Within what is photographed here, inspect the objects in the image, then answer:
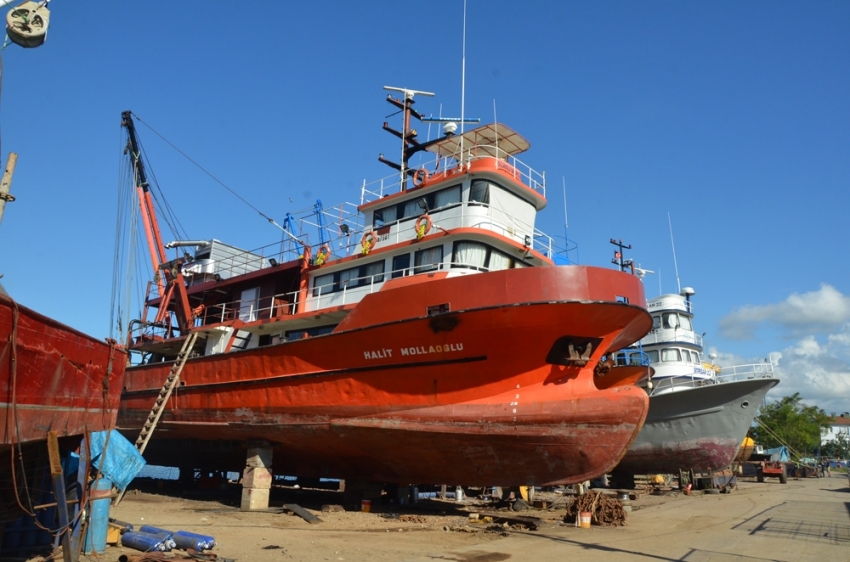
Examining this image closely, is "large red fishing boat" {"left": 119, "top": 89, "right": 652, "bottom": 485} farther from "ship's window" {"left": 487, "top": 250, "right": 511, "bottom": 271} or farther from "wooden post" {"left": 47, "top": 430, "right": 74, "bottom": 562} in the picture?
"wooden post" {"left": 47, "top": 430, "right": 74, "bottom": 562}

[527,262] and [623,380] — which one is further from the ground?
[527,262]

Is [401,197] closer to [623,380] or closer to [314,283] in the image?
[314,283]

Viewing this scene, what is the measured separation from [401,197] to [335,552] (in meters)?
8.97

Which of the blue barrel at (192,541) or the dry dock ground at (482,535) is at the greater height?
the blue barrel at (192,541)

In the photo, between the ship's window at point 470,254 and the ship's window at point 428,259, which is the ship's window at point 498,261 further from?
the ship's window at point 428,259

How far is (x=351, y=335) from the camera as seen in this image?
39.6 ft

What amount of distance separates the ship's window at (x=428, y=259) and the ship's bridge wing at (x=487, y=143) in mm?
2821

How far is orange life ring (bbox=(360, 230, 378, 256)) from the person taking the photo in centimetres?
1432

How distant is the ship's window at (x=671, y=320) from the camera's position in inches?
1022

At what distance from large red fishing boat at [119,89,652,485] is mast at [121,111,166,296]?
2.40 meters

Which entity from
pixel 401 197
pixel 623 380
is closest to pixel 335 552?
pixel 623 380

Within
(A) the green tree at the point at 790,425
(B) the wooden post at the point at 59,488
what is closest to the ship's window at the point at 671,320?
(B) the wooden post at the point at 59,488

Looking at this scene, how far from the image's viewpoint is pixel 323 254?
15.2 m

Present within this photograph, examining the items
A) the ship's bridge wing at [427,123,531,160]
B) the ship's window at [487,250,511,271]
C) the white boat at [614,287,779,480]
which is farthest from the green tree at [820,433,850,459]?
the ship's window at [487,250,511,271]
